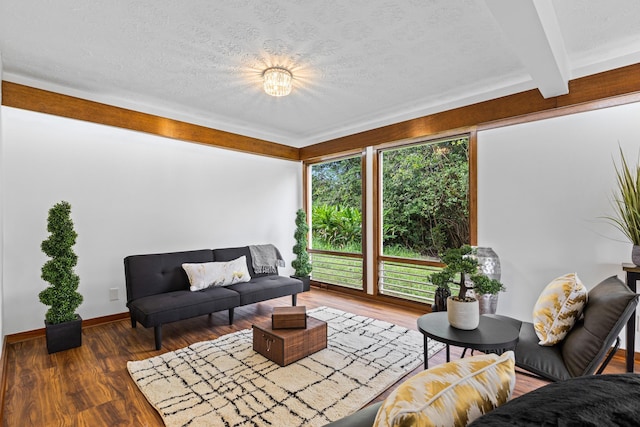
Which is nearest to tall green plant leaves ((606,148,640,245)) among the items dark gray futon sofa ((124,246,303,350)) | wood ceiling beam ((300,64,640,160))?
wood ceiling beam ((300,64,640,160))

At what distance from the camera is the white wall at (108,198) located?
3.23m

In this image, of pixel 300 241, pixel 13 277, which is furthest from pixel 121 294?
pixel 300 241

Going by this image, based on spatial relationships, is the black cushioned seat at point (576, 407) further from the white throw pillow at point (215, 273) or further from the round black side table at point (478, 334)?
the white throw pillow at point (215, 273)

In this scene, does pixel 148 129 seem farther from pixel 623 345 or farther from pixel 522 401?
pixel 623 345

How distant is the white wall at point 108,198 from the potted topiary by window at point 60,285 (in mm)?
568

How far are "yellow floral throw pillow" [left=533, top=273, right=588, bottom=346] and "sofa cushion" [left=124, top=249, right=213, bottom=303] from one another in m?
3.55

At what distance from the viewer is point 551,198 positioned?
3.20 m

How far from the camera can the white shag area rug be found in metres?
2.03

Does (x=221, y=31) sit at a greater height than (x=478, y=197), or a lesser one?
greater

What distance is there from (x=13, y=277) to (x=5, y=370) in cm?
106

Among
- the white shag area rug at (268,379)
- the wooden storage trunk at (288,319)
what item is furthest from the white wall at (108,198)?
the wooden storage trunk at (288,319)

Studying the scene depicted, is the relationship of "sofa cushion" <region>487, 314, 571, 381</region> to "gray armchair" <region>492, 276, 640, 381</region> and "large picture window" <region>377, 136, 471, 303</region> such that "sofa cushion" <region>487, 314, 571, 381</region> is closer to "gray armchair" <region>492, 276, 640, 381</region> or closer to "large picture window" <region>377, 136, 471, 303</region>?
"gray armchair" <region>492, 276, 640, 381</region>

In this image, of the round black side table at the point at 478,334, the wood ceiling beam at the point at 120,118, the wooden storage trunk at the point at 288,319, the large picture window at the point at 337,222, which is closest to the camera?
the round black side table at the point at 478,334

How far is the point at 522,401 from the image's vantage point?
723 millimetres
